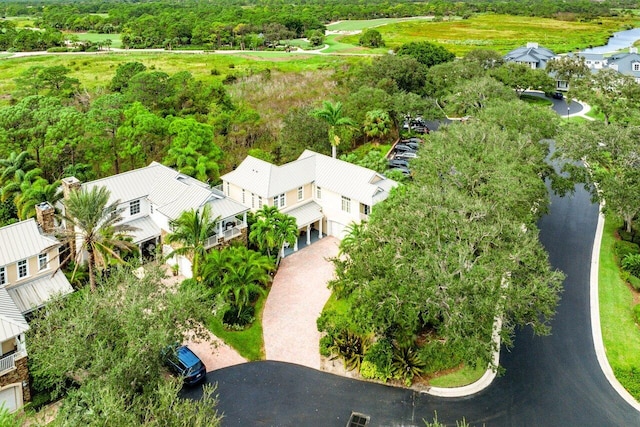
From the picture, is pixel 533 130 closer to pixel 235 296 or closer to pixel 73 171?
pixel 235 296

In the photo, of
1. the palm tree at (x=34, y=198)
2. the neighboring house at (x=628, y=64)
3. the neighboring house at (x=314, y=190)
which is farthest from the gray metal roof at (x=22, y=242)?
the neighboring house at (x=628, y=64)

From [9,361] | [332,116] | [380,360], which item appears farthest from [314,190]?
[9,361]

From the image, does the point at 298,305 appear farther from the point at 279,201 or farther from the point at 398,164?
the point at 398,164

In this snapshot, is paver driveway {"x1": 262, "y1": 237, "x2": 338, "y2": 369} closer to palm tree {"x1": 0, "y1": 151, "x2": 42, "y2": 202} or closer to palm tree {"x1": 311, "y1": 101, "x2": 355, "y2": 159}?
palm tree {"x1": 311, "y1": 101, "x2": 355, "y2": 159}

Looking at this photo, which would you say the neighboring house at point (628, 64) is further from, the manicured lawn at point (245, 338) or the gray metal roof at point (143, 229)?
the manicured lawn at point (245, 338)

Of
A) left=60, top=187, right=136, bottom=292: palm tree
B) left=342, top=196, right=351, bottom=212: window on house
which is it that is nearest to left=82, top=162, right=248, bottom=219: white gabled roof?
left=60, top=187, right=136, bottom=292: palm tree

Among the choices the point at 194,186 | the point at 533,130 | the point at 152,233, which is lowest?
the point at 152,233

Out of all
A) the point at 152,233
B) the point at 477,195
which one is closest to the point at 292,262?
the point at 152,233
